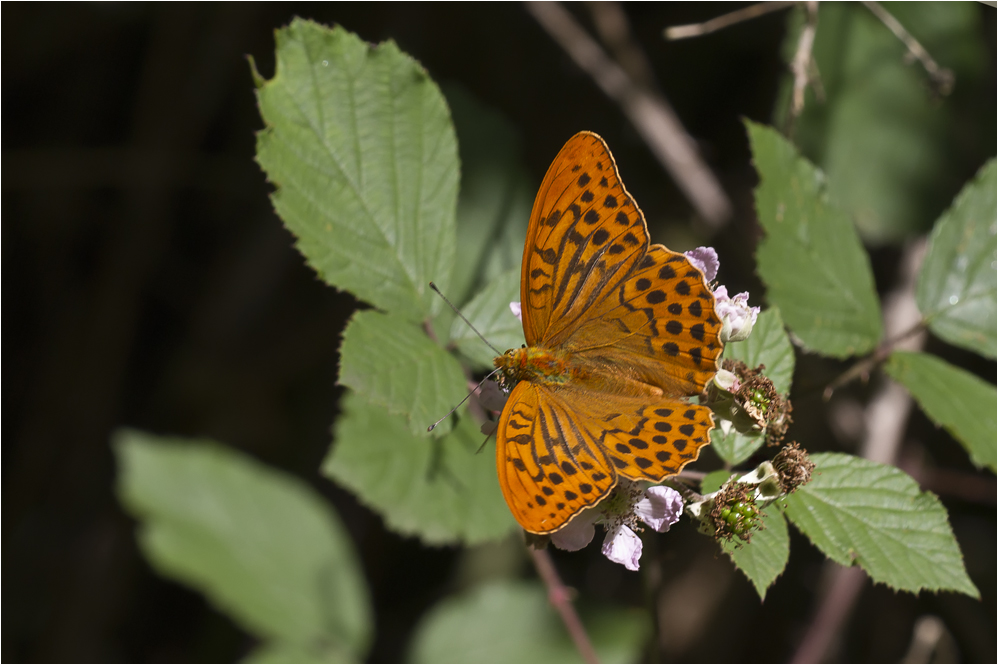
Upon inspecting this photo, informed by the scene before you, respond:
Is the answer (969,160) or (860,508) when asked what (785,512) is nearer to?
(860,508)

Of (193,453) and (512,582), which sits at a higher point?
(193,453)

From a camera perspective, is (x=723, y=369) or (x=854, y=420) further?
(x=854, y=420)

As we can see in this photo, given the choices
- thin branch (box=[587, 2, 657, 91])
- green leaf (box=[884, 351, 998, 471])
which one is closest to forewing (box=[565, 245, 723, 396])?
green leaf (box=[884, 351, 998, 471])

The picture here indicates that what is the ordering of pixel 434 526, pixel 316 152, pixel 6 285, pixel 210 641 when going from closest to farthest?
pixel 316 152 → pixel 434 526 → pixel 210 641 → pixel 6 285

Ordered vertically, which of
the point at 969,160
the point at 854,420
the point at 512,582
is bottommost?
the point at 512,582

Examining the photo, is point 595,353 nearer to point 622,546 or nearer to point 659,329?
point 659,329

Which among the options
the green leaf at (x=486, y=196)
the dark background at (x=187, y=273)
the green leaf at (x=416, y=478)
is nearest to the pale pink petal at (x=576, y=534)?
the green leaf at (x=416, y=478)

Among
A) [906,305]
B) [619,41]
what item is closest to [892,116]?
[906,305]

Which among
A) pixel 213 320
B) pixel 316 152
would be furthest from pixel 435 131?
pixel 213 320
